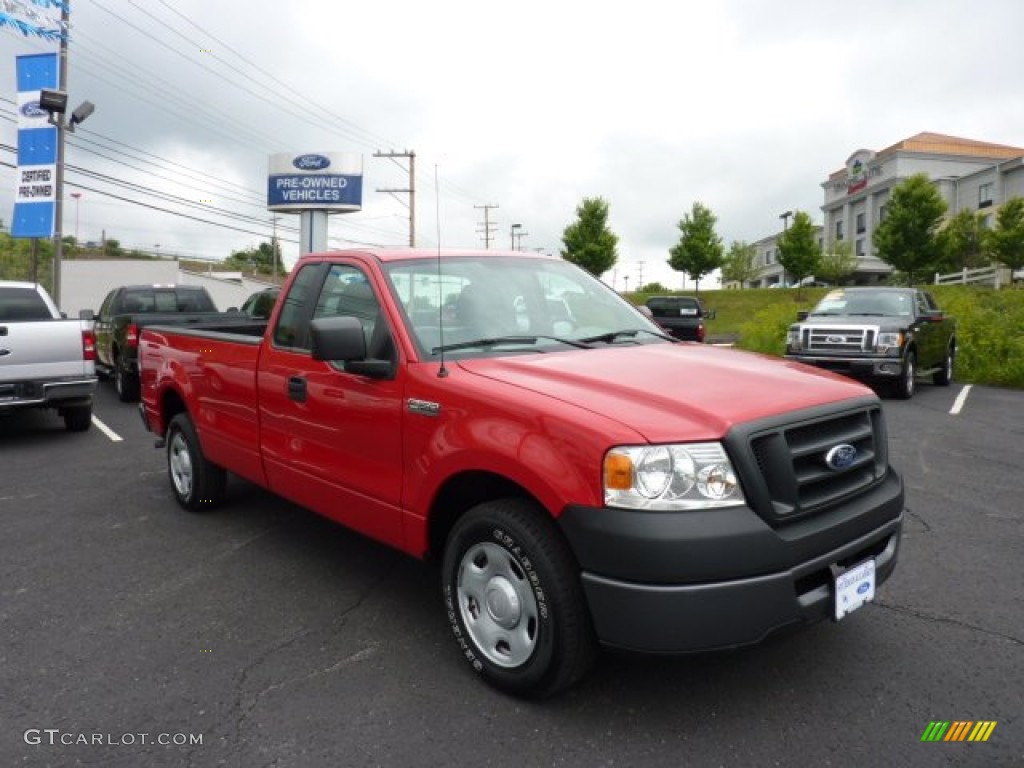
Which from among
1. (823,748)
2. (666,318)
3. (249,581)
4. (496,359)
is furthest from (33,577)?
(666,318)

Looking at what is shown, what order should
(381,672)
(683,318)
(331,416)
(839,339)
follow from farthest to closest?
(683,318), (839,339), (331,416), (381,672)

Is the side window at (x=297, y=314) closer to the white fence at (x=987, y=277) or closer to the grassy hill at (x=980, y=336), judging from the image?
the grassy hill at (x=980, y=336)

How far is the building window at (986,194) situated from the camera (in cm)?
5575

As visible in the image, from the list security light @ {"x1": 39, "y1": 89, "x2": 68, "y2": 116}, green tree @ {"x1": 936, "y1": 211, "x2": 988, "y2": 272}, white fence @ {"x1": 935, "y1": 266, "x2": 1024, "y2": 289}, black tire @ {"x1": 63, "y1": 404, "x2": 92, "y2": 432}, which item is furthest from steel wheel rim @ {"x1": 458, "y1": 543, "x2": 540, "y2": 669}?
green tree @ {"x1": 936, "y1": 211, "x2": 988, "y2": 272}

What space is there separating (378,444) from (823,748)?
6.91 ft

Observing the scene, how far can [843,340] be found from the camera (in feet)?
39.1

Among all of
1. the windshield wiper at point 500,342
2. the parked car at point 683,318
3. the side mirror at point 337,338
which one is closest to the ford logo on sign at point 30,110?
the parked car at point 683,318

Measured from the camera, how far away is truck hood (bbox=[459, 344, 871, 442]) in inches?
104

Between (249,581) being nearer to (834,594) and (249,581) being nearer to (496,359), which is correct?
(496,359)

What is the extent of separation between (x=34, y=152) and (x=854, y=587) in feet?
72.2

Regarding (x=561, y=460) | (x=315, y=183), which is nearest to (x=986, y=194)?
(x=315, y=183)

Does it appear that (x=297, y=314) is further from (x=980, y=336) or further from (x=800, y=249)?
(x=800, y=249)

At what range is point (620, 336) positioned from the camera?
12.8ft

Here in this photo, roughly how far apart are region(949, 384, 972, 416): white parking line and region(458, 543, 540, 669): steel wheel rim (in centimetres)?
961
